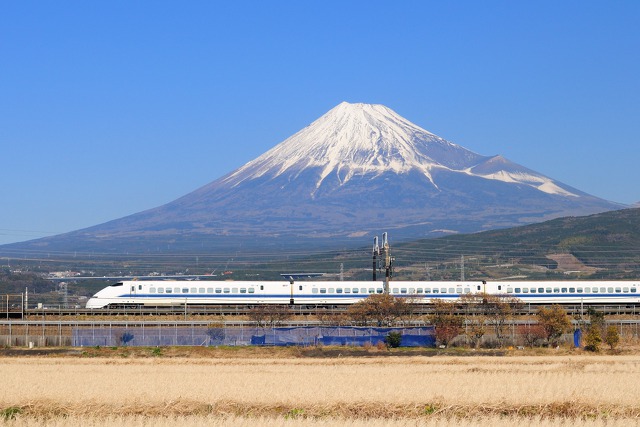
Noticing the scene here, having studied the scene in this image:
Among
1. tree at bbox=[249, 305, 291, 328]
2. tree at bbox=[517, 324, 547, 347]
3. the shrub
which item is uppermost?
tree at bbox=[249, 305, 291, 328]

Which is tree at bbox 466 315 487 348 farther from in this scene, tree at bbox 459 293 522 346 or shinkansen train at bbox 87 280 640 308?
shinkansen train at bbox 87 280 640 308

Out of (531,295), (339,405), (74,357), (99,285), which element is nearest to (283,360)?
(74,357)

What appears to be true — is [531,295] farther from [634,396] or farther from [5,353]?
[634,396]

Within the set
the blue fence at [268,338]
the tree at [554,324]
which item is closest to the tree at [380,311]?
the blue fence at [268,338]

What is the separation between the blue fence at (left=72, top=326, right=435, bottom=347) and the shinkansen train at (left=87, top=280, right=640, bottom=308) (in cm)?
1882

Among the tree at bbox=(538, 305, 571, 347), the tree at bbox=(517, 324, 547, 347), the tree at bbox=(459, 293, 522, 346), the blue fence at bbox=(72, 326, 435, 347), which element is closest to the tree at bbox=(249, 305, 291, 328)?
the blue fence at bbox=(72, 326, 435, 347)

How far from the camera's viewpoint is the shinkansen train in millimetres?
77062

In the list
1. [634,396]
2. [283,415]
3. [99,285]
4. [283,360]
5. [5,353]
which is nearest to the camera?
[283,415]

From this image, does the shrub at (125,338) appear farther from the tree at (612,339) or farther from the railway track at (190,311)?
the tree at (612,339)

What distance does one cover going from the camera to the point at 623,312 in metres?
Result: 78.7

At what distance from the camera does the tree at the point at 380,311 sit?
6781 centimetres

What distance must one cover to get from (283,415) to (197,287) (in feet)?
163

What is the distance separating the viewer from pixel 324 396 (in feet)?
103

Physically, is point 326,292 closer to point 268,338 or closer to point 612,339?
point 268,338
